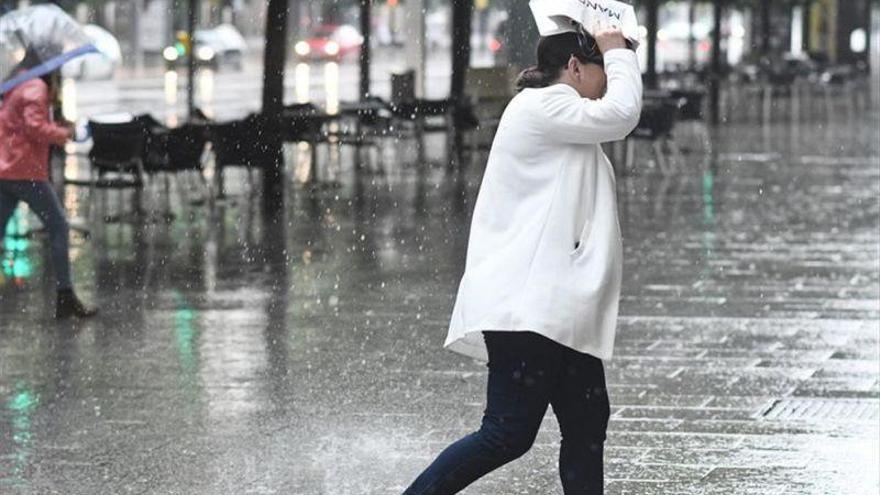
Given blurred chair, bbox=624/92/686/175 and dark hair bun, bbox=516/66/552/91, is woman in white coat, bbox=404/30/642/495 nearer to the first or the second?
dark hair bun, bbox=516/66/552/91

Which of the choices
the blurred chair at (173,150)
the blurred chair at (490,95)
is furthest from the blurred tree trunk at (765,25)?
the blurred chair at (173,150)

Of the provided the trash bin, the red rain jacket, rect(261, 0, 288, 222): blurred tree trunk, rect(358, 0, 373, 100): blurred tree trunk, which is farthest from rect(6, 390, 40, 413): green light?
rect(358, 0, 373, 100): blurred tree trunk

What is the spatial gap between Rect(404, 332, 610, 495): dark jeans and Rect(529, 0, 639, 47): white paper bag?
89cm

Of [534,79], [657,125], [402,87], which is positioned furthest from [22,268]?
[402,87]

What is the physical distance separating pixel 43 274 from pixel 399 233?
11.5 ft

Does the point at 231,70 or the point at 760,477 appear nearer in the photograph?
the point at 760,477

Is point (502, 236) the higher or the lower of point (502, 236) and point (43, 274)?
the higher

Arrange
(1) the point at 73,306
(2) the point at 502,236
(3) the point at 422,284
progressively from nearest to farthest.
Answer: (2) the point at 502,236 < (1) the point at 73,306 < (3) the point at 422,284

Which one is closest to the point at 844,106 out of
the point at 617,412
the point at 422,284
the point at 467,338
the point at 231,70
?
the point at 231,70

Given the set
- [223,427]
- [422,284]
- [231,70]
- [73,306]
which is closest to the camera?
[223,427]

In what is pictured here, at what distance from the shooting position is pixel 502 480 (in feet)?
25.6

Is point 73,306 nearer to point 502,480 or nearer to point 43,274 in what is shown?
point 43,274

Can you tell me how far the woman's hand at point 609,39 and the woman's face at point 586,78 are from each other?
0.26ft

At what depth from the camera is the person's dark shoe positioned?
40.4 feet
